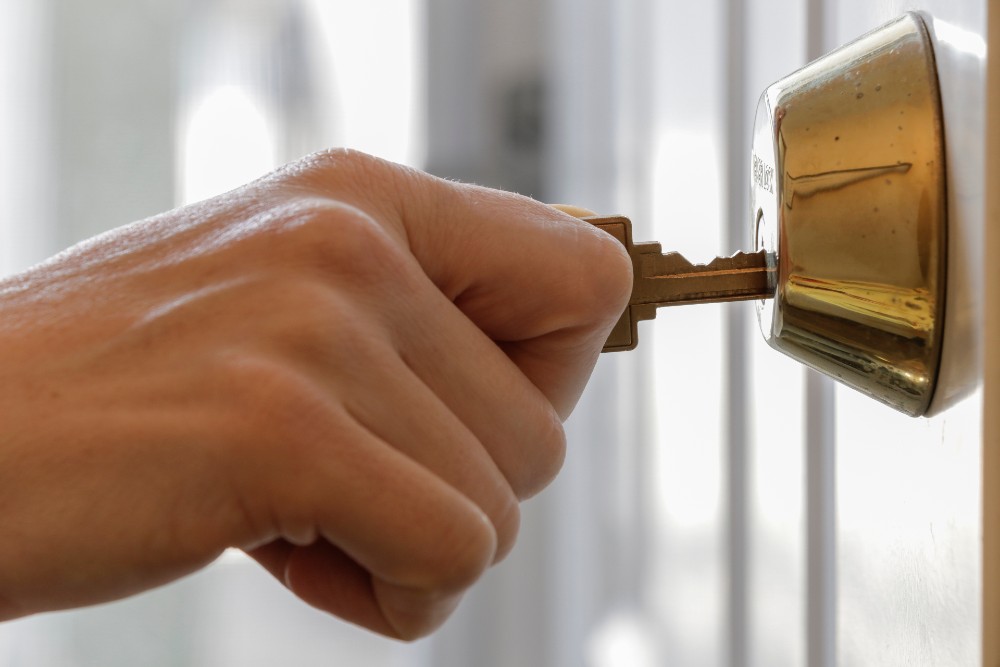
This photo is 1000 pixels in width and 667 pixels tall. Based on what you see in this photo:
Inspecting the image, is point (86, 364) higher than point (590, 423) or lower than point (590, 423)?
higher

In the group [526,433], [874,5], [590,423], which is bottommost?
[590,423]

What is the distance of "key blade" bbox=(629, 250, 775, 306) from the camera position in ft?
0.85

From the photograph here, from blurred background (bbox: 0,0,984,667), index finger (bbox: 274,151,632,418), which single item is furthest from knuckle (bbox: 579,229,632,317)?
blurred background (bbox: 0,0,984,667)

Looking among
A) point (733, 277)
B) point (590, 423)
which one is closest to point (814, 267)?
point (733, 277)

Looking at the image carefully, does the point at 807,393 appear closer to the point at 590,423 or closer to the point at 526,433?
the point at 526,433

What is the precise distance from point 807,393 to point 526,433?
0.16 m

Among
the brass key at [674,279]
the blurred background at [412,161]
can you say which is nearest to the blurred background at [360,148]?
the blurred background at [412,161]

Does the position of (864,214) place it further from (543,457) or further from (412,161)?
(412,161)

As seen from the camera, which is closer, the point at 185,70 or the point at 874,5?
the point at 874,5

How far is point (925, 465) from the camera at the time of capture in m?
0.22

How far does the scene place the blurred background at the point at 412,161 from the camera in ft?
1.88

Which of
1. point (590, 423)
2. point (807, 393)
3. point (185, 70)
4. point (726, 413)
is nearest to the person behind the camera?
point (807, 393)

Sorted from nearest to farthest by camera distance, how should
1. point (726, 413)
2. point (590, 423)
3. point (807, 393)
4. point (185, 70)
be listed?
point (807, 393)
point (726, 413)
point (590, 423)
point (185, 70)

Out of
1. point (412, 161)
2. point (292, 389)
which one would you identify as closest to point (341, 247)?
point (292, 389)
